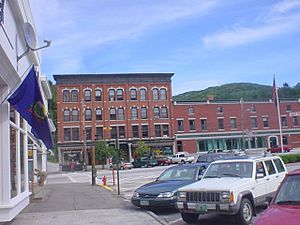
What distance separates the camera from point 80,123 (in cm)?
6994

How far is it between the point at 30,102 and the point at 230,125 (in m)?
68.6

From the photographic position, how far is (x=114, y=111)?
233ft

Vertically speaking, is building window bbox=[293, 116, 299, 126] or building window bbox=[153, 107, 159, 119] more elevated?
building window bbox=[153, 107, 159, 119]

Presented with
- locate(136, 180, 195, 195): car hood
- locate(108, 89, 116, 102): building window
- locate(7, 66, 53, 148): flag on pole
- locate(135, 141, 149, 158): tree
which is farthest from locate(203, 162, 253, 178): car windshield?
locate(108, 89, 116, 102): building window

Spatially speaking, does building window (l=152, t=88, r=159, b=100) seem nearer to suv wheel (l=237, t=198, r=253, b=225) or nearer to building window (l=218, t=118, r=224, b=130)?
building window (l=218, t=118, r=224, b=130)

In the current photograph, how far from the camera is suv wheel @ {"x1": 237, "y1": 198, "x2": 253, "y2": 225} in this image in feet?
33.9

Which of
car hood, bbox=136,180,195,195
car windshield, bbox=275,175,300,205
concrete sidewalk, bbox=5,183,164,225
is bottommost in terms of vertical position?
concrete sidewalk, bbox=5,183,164,225

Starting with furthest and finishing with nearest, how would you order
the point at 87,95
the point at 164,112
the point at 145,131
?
the point at 164,112, the point at 145,131, the point at 87,95

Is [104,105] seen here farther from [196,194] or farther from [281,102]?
[196,194]

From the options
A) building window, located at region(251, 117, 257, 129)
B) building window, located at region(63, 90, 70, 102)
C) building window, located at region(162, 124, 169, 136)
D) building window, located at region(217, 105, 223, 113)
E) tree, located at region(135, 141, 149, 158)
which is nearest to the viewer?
tree, located at region(135, 141, 149, 158)

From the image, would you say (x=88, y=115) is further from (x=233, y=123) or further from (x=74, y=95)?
(x=233, y=123)

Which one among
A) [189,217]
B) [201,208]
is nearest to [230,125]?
[189,217]

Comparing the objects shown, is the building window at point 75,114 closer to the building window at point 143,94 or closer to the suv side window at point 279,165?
the building window at point 143,94

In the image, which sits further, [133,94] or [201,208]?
[133,94]
